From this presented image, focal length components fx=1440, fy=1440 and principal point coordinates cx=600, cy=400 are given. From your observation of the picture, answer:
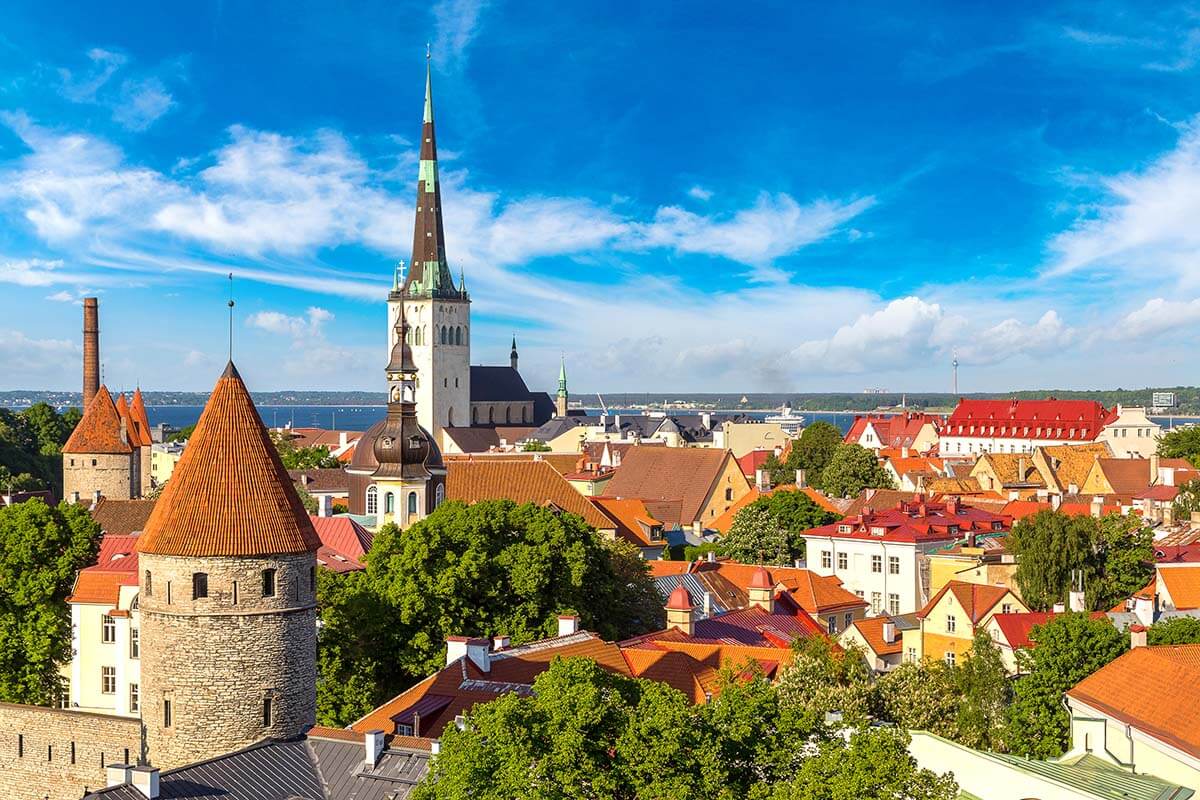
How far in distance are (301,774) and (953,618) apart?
25970 millimetres

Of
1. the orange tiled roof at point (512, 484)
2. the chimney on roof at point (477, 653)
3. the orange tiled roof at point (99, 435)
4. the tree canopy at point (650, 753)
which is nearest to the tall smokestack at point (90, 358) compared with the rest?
the orange tiled roof at point (99, 435)

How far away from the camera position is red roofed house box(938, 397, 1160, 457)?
129 m

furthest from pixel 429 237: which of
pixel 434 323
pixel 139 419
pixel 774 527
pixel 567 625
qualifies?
pixel 567 625

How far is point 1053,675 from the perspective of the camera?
Result: 32844mm

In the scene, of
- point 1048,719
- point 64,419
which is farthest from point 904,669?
point 64,419

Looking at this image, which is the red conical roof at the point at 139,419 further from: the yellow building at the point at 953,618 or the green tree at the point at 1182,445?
the green tree at the point at 1182,445

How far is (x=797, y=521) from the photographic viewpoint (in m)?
67.6

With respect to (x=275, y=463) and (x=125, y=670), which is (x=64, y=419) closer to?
(x=125, y=670)

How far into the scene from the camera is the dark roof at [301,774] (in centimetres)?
2348

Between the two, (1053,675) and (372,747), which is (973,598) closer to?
(1053,675)

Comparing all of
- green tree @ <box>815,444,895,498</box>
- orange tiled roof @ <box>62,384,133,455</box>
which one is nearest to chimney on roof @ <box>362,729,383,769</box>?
orange tiled roof @ <box>62,384,133,455</box>

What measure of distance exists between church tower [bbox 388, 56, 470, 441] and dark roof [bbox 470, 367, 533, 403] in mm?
11238

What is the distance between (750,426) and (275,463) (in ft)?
389

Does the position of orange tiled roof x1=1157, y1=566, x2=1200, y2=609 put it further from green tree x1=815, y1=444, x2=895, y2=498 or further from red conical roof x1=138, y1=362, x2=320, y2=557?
green tree x1=815, y1=444, x2=895, y2=498
